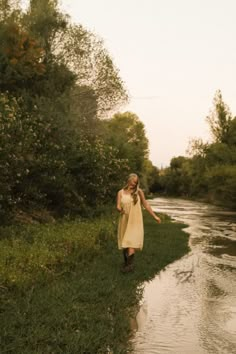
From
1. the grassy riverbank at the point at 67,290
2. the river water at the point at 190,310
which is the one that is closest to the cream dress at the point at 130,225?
the grassy riverbank at the point at 67,290

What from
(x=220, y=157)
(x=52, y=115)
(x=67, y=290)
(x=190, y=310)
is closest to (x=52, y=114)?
(x=52, y=115)

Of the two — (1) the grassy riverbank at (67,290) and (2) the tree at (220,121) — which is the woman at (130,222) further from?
(2) the tree at (220,121)

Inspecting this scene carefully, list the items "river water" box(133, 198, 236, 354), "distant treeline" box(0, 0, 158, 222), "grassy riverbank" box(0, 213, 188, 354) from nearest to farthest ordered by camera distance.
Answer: "grassy riverbank" box(0, 213, 188, 354) < "river water" box(133, 198, 236, 354) < "distant treeline" box(0, 0, 158, 222)

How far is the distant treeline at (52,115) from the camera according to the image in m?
16.1

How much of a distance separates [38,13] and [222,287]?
2589 centimetres

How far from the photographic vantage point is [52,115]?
22422mm

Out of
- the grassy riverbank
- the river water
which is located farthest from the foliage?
the river water

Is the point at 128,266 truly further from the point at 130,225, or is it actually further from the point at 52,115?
the point at 52,115

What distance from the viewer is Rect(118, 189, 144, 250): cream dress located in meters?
9.91

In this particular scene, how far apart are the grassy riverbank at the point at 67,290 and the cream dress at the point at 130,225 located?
59 cm

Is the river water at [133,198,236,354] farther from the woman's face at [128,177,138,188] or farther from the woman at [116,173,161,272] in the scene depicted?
the woman's face at [128,177,138,188]

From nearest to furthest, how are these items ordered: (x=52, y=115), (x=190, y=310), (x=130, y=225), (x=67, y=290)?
(x=190, y=310) → (x=67, y=290) → (x=130, y=225) → (x=52, y=115)

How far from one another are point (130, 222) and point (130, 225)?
61mm

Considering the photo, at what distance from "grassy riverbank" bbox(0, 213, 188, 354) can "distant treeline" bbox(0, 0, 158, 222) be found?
3629 millimetres
